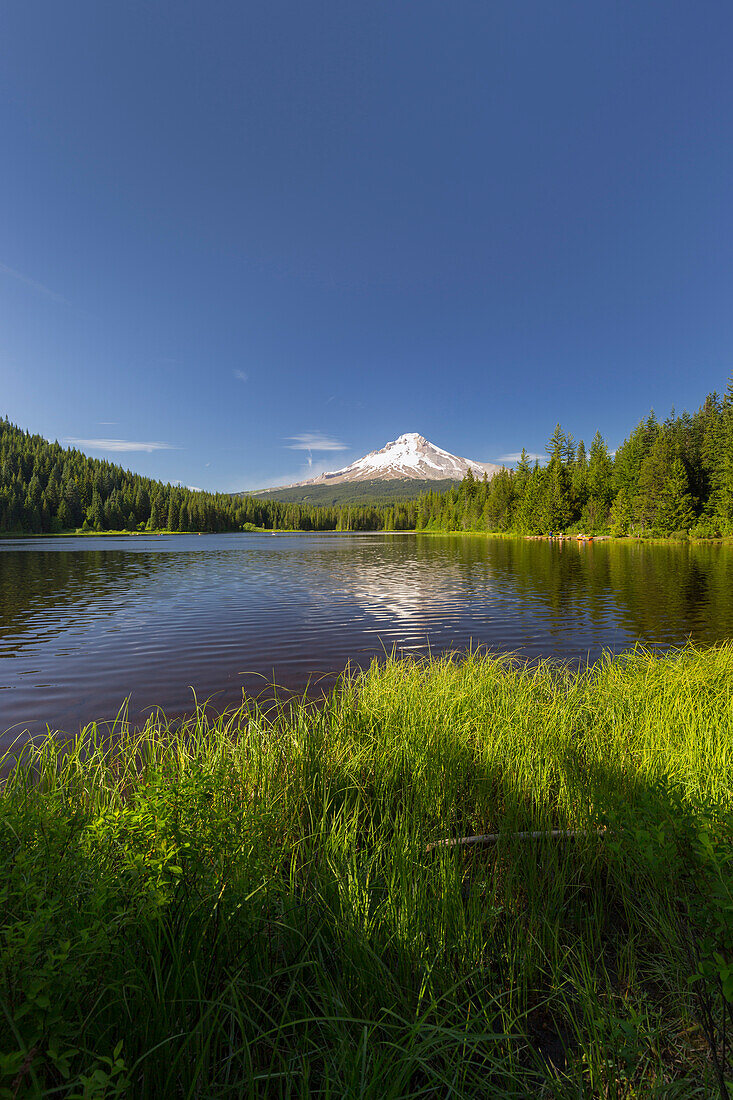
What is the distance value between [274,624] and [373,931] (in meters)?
17.2

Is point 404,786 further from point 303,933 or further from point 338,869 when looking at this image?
point 303,933

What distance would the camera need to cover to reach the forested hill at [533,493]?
71994 millimetres

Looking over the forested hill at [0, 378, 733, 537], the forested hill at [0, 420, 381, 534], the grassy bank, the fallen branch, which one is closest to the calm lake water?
the grassy bank

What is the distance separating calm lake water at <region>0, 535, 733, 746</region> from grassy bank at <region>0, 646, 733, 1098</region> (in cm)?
680

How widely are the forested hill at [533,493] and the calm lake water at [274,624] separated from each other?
40922 millimetres

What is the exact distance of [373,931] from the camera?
2867 millimetres

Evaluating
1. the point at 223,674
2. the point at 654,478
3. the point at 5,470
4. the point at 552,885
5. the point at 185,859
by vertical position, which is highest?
the point at 5,470

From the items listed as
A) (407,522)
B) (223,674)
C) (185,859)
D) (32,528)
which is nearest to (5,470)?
(32,528)

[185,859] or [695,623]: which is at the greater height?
[185,859]

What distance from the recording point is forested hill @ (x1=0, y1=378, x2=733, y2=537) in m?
72.0

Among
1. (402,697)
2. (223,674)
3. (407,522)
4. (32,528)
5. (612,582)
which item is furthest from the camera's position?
(407,522)

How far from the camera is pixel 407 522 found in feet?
625

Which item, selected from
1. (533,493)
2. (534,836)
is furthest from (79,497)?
(534,836)

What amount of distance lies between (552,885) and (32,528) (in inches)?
6670
